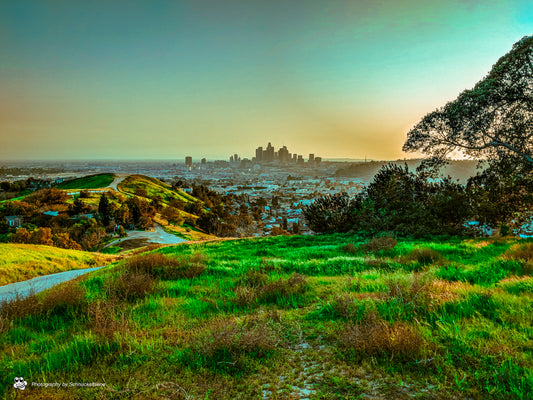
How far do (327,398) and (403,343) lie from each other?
3.72 feet

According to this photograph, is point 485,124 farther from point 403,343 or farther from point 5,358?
point 5,358

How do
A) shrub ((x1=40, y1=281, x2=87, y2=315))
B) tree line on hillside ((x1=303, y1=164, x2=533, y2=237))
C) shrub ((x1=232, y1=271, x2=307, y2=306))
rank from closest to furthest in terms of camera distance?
shrub ((x1=40, y1=281, x2=87, y2=315)) → shrub ((x1=232, y1=271, x2=307, y2=306)) → tree line on hillside ((x1=303, y1=164, x2=533, y2=237))

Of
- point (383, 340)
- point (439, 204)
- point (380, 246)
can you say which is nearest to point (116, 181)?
point (439, 204)

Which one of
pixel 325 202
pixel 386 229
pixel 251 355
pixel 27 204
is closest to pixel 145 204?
pixel 27 204

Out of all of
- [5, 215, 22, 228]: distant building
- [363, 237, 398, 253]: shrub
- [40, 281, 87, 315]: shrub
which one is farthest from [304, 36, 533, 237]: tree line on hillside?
[5, 215, 22, 228]: distant building

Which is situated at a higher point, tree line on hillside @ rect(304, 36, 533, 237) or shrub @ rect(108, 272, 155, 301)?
tree line on hillside @ rect(304, 36, 533, 237)

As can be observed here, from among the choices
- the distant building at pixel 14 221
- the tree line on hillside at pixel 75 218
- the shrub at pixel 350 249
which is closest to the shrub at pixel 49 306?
the shrub at pixel 350 249

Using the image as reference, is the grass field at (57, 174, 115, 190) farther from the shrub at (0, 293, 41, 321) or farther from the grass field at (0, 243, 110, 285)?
the shrub at (0, 293, 41, 321)

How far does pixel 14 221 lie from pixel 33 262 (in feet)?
82.0

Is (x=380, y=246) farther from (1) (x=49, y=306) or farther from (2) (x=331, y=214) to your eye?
(2) (x=331, y=214)

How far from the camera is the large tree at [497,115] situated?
34.7ft

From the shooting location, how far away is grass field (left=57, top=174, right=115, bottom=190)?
6429 centimetres

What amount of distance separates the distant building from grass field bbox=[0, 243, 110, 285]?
20.1 m

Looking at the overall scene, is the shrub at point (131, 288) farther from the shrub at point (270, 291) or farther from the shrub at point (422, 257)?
the shrub at point (422, 257)
